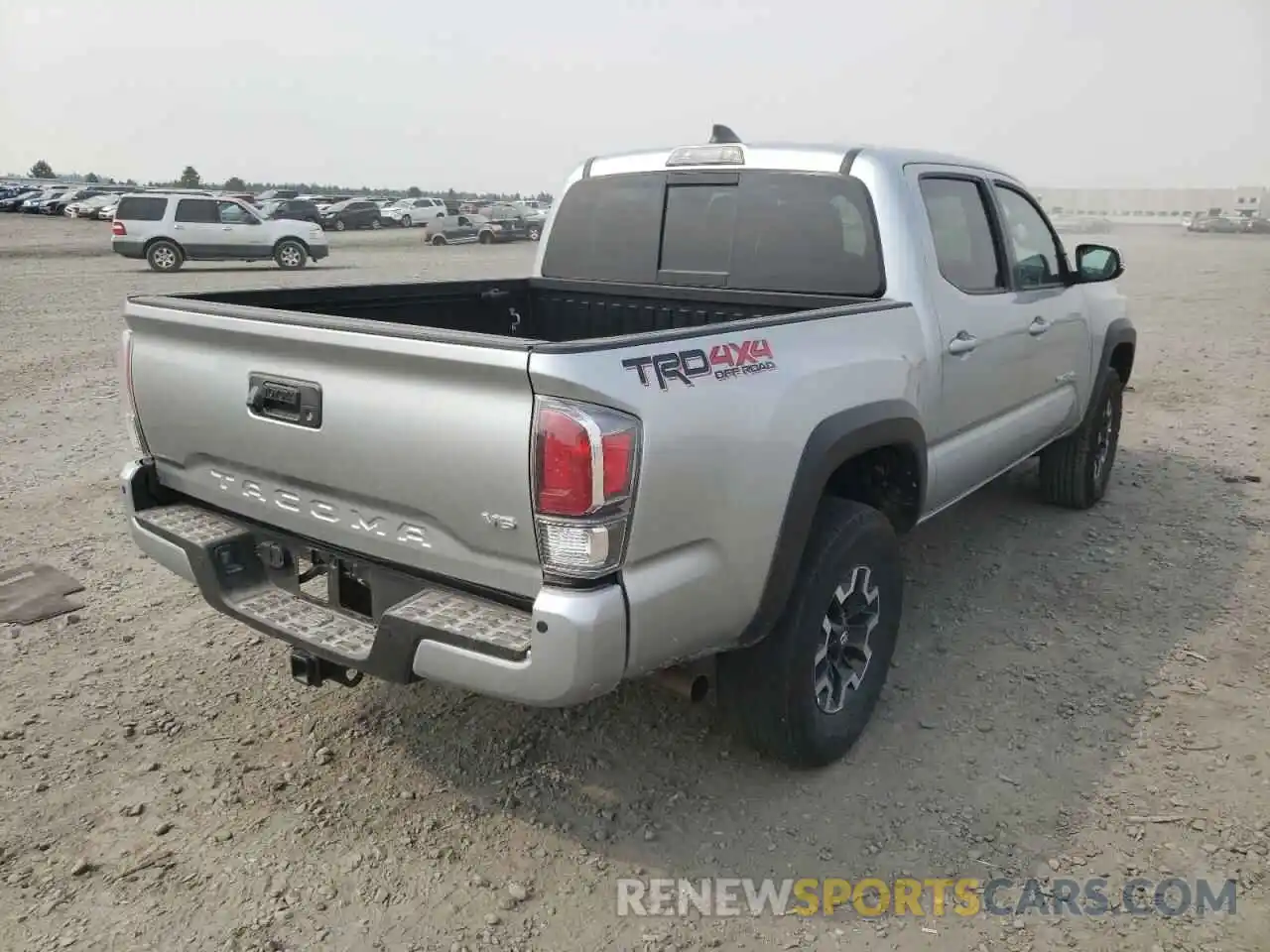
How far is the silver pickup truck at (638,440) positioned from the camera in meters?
2.29

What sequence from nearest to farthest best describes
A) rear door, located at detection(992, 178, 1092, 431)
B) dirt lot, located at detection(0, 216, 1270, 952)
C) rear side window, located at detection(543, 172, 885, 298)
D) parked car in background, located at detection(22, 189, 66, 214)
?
dirt lot, located at detection(0, 216, 1270, 952), rear side window, located at detection(543, 172, 885, 298), rear door, located at detection(992, 178, 1092, 431), parked car in background, located at detection(22, 189, 66, 214)

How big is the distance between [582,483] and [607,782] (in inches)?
53.5

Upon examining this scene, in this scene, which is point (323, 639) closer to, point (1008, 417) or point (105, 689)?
point (105, 689)

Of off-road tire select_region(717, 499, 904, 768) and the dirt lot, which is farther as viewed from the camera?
off-road tire select_region(717, 499, 904, 768)

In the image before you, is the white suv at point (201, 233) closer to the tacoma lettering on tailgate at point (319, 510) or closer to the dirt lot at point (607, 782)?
the dirt lot at point (607, 782)

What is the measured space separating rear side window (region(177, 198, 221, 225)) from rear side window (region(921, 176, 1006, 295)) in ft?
69.4

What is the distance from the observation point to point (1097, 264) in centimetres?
514

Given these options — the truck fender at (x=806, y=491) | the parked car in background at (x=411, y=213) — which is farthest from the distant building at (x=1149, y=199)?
the truck fender at (x=806, y=491)

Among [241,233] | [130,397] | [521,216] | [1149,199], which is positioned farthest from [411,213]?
[1149,199]

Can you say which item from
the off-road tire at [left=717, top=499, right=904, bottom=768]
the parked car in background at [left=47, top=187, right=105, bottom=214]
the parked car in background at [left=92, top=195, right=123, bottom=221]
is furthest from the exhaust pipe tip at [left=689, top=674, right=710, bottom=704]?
the parked car in background at [left=47, top=187, right=105, bottom=214]

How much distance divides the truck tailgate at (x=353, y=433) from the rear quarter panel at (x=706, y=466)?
9.4 inches

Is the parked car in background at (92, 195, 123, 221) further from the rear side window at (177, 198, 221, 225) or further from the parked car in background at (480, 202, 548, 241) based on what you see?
the rear side window at (177, 198, 221, 225)

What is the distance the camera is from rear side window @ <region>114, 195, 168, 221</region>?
21.2m

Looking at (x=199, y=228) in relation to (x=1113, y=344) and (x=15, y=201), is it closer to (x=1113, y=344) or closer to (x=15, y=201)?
(x=1113, y=344)
